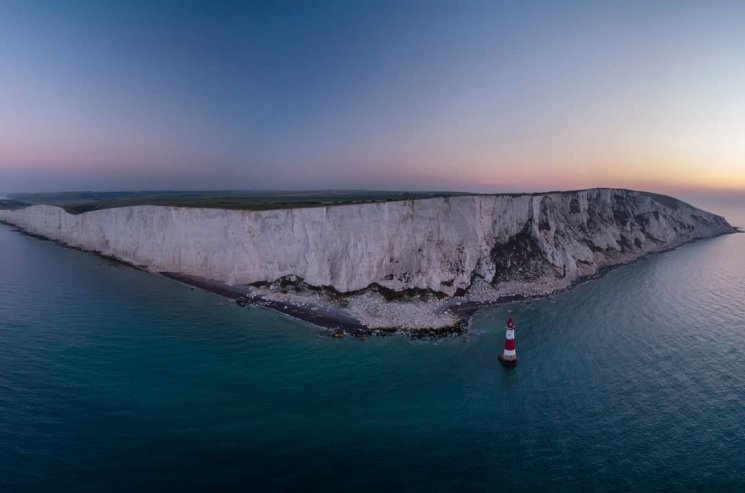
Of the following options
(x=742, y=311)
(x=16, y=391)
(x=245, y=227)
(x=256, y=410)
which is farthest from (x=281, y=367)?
(x=742, y=311)

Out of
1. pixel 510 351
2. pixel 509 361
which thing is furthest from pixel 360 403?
pixel 510 351

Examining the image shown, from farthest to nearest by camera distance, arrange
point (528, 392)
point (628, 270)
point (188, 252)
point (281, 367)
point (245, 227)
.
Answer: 1. point (628, 270)
2. point (188, 252)
3. point (245, 227)
4. point (281, 367)
5. point (528, 392)

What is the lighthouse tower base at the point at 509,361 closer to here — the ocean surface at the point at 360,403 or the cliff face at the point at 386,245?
the ocean surface at the point at 360,403

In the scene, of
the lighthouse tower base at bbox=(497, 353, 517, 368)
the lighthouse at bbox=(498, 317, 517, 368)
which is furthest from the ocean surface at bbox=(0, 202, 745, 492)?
the lighthouse at bbox=(498, 317, 517, 368)

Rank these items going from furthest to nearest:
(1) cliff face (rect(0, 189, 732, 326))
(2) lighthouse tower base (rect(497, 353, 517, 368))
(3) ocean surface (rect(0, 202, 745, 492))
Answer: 1. (1) cliff face (rect(0, 189, 732, 326))
2. (2) lighthouse tower base (rect(497, 353, 517, 368))
3. (3) ocean surface (rect(0, 202, 745, 492))

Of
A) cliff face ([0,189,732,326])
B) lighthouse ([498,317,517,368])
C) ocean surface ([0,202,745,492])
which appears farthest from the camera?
cliff face ([0,189,732,326])

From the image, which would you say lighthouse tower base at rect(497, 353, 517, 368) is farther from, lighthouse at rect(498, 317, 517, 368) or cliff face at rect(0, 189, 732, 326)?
cliff face at rect(0, 189, 732, 326)

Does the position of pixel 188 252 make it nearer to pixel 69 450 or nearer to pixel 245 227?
pixel 245 227
